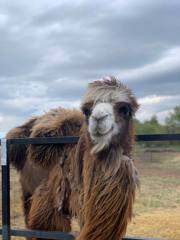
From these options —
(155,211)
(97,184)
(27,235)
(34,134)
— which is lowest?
(155,211)

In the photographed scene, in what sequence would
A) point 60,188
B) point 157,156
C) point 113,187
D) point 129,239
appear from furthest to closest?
point 157,156, point 60,188, point 129,239, point 113,187

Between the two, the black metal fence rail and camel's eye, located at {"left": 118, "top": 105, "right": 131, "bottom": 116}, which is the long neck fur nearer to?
camel's eye, located at {"left": 118, "top": 105, "right": 131, "bottom": 116}

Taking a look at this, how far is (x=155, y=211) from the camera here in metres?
9.37

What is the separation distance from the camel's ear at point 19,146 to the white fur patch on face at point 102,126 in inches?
86.8

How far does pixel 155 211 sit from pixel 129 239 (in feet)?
18.6

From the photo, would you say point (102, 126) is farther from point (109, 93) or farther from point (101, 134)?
point (109, 93)

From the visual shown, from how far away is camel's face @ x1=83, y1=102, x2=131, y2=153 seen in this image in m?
3.20

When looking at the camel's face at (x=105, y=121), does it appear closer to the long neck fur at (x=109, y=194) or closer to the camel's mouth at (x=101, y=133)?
the camel's mouth at (x=101, y=133)

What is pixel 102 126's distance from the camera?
3.20 metres

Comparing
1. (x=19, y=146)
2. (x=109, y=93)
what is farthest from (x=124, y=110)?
(x=19, y=146)

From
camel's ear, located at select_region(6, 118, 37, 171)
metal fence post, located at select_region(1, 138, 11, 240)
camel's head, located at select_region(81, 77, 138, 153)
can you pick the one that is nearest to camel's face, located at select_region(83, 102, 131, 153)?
camel's head, located at select_region(81, 77, 138, 153)

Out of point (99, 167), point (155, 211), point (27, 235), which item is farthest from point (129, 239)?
point (155, 211)

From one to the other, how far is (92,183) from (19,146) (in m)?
2.15

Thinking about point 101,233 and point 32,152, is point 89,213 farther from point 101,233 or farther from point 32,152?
point 32,152
